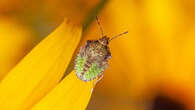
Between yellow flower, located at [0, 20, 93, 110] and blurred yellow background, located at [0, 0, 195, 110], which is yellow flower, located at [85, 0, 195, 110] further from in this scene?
yellow flower, located at [0, 20, 93, 110]

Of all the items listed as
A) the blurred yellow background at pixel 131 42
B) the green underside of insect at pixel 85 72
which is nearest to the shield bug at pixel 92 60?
the green underside of insect at pixel 85 72

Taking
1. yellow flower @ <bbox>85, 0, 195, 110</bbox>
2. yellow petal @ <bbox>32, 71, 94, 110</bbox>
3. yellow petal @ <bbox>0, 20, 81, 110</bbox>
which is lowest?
yellow flower @ <bbox>85, 0, 195, 110</bbox>

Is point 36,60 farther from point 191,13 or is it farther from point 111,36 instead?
point 191,13

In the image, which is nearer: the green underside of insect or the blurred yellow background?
the green underside of insect

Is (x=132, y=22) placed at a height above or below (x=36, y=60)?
below

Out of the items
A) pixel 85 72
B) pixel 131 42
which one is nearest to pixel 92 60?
pixel 85 72

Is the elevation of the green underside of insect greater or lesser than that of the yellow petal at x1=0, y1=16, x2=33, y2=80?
lesser

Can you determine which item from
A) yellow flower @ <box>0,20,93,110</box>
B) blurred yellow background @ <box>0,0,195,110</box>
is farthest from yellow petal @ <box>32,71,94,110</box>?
blurred yellow background @ <box>0,0,195,110</box>

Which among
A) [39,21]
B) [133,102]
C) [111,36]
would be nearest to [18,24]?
[39,21]
